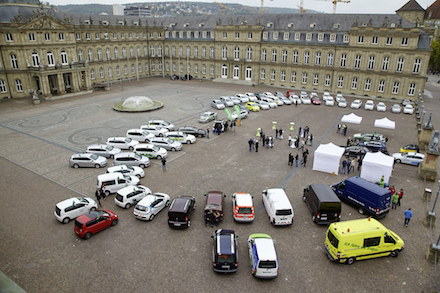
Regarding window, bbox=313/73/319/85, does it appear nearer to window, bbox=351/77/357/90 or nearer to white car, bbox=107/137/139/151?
window, bbox=351/77/357/90

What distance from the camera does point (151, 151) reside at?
30.6m

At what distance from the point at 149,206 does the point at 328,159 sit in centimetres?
1665

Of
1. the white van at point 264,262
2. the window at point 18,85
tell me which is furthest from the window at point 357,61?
the window at point 18,85

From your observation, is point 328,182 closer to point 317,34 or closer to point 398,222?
point 398,222

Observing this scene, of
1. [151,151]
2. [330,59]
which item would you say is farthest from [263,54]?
[151,151]

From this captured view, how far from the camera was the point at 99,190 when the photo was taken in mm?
22938

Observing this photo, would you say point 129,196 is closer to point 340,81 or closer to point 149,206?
point 149,206

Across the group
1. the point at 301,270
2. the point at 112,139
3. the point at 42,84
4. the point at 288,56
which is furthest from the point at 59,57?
the point at 301,270

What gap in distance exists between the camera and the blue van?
67.3ft

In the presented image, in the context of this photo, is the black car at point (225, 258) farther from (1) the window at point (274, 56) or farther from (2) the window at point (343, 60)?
(1) the window at point (274, 56)

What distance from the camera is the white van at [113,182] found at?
2362cm

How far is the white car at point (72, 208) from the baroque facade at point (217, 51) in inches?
1716

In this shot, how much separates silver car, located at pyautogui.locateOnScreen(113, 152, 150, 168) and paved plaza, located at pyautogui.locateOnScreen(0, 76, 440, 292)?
38.2 inches

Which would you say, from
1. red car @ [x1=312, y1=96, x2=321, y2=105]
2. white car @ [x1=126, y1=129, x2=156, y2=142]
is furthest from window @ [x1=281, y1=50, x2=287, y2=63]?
white car @ [x1=126, y1=129, x2=156, y2=142]
